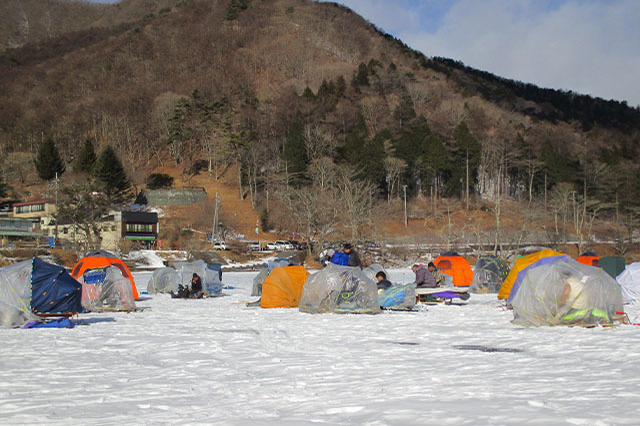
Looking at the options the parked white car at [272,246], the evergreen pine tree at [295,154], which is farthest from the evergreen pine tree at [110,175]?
the parked white car at [272,246]

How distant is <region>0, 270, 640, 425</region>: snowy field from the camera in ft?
17.4

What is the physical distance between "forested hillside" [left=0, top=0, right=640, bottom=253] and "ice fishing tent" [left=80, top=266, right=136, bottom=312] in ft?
108

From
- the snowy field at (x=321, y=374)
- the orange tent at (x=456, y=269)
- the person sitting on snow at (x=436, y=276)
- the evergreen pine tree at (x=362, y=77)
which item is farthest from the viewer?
the evergreen pine tree at (x=362, y=77)

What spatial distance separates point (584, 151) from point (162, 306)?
7841 cm

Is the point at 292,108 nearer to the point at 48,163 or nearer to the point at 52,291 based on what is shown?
the point at 48,163

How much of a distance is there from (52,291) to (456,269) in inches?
708

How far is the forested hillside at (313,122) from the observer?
67750 millimetres

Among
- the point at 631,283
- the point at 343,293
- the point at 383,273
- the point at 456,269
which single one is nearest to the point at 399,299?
the point at 383,273

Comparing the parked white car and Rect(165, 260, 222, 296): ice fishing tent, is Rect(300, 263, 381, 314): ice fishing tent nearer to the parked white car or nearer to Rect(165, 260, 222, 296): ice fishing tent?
Rect(165, 260, 222, 296): ice fishing tent

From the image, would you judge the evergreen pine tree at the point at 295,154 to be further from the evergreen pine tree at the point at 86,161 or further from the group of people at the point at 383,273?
the group of people at the point at 383,273

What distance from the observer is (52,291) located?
12.5m

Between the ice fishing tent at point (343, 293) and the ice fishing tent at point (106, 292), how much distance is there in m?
5.28

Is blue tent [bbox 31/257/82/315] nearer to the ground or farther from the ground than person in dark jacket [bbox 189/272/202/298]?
farther from the ground

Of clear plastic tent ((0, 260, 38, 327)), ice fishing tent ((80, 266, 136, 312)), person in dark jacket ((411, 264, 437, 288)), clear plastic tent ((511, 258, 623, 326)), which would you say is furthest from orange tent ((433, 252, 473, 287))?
clear plastic tent ((0, 260, 38, 327))
